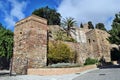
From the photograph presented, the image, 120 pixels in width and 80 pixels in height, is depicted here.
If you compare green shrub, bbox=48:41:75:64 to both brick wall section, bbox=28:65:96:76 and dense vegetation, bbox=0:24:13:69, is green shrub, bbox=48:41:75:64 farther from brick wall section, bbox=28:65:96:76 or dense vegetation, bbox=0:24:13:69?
dense vegetation, bbox=0:24:13:69

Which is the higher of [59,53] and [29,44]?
[29,44]

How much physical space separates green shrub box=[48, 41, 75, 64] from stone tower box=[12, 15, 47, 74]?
1956 millimetres

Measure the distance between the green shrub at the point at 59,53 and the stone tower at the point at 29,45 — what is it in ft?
6.42

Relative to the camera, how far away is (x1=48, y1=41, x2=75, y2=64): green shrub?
25.4 metres

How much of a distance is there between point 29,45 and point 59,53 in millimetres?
5771

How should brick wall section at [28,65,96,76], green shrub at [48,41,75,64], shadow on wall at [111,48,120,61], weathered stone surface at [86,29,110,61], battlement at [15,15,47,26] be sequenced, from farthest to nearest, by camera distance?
shadow on wall at [111,48,120,61] → weathered stone surface at [86,29,110,61] → green shrub at [48,41,75,64] → battlement at [15,15,47,26] → brick wall section at [28,65,96,76]

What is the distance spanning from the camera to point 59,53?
86.4 feet

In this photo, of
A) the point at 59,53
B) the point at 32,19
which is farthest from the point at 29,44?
the point at 59,53

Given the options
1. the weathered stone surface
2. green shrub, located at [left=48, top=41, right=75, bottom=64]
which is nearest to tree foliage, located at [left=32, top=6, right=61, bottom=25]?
the weathered stone surface

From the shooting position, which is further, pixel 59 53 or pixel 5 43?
pixel 5 43

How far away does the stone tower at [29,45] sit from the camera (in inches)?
865

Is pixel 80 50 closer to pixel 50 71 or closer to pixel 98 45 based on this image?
pixel 98 45

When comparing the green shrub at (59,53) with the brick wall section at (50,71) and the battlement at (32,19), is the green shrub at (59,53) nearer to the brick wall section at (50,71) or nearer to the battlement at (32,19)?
the battlement at (32,19)

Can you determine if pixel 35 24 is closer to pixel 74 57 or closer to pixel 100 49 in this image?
pixel 74 57
